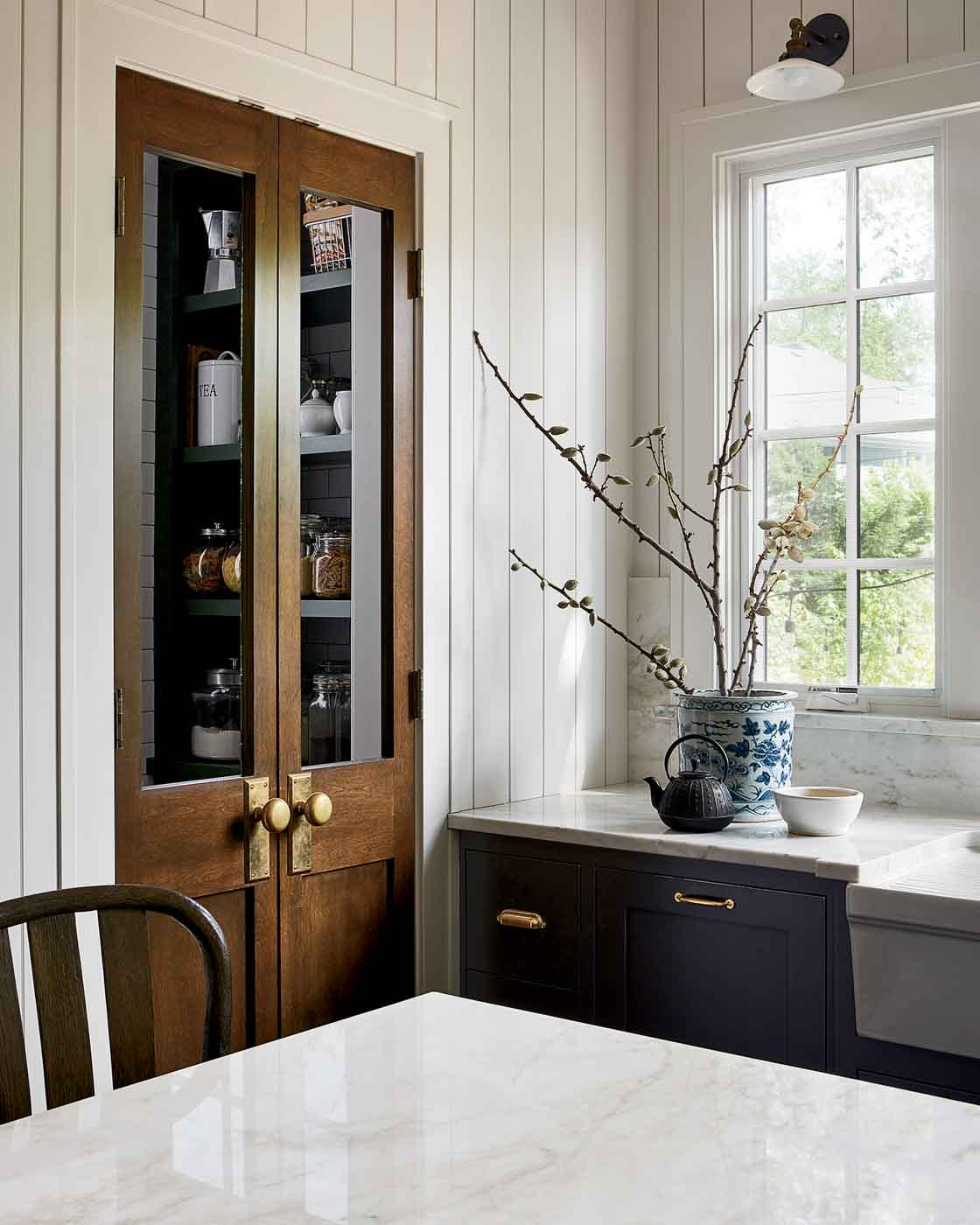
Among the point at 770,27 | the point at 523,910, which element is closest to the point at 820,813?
the point at 523,910

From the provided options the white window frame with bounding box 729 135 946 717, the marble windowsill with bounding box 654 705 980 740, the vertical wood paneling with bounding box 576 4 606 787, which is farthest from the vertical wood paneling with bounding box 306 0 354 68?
the marble windowsill with bounding box 654 705 980 740

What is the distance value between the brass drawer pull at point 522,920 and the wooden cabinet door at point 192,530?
1.66 ft

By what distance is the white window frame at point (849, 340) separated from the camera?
2916mm

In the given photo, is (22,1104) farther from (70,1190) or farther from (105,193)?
(105,193)

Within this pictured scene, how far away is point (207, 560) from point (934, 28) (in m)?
1.91

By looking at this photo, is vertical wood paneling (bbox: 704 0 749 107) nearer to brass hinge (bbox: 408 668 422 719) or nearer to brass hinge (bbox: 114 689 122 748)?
brass hinge (bbox: 408 668 422 719)

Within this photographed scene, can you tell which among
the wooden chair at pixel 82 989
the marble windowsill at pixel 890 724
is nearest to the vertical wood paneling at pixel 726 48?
the marble windowsill at pixel 890 724

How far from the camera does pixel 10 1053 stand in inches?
50.7

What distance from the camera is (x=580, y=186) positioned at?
3090 millimetres

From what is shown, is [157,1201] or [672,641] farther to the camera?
[672,641]

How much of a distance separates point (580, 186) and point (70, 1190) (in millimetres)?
2582

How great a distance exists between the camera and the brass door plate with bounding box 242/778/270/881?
2.33 metres

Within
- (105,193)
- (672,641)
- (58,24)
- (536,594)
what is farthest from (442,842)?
(58,24)

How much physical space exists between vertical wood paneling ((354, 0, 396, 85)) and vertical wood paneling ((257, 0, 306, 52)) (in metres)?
0.14
